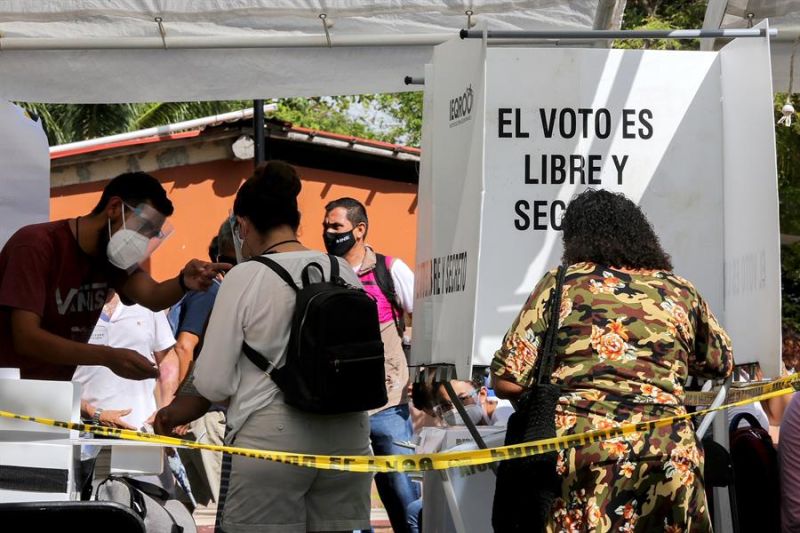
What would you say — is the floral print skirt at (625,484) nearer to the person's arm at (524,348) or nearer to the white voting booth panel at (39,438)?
the person's arm at (524,348)

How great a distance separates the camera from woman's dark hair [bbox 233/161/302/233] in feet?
15.5

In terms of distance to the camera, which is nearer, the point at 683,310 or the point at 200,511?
the point at 683,310

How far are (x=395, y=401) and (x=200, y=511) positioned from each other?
14.5 feet

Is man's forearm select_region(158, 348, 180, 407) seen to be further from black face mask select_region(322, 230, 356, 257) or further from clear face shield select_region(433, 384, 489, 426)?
clear face shield select_region(433, 384, 489, 426)

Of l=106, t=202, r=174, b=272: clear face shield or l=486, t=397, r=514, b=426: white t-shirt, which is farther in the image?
l=486, t=397, r=514, b=426: white t-shirt

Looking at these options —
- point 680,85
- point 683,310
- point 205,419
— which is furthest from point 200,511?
point 683,310

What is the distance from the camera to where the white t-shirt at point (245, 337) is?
449 cm

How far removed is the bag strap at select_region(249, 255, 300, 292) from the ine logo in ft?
3.12

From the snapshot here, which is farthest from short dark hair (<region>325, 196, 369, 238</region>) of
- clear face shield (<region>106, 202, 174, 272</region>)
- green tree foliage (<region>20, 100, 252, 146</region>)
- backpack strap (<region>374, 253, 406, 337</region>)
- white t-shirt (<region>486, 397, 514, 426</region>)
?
green tree foliage (<region>20, 100, 252, 146</region>)

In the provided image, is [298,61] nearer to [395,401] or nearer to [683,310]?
[395,401]

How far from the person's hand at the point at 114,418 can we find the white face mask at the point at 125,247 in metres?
1.68

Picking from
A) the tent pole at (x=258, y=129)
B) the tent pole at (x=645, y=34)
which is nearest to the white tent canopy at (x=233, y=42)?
the tent pole at (x=645, y=34)

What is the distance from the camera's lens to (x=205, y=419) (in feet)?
25.7

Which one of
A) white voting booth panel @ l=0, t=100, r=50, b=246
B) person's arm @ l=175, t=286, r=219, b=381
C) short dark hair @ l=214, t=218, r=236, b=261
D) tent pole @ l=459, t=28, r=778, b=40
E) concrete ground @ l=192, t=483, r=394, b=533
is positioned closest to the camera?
tent pole @ l=459, t=28, r=778, b=40
